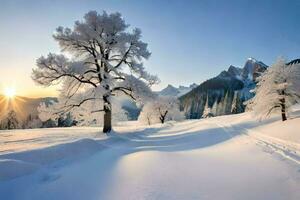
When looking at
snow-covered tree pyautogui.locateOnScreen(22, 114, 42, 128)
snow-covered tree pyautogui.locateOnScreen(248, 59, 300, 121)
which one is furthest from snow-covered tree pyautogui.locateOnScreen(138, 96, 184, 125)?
snow-covered tree pyautogui.locateOnScreen(248, 59, 300, 121)

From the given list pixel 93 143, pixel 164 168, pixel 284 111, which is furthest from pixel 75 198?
pixel 284 111

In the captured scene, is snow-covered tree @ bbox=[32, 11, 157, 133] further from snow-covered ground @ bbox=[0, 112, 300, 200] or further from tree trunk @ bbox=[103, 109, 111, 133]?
snow-covered ground @ bbox=[0, 112, 300, 200]

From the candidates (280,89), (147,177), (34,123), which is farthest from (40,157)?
(34,123)

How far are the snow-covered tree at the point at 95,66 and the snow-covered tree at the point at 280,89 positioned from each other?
13607mm

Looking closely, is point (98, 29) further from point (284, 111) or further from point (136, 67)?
point (284, 111)

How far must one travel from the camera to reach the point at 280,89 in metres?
29.0

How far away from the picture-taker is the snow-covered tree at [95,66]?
68.3ft

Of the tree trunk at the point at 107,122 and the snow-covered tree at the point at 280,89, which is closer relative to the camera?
the tree trunk at the point at 107,122

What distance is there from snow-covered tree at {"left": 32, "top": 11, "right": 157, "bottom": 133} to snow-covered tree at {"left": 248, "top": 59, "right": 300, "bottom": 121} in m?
13.6

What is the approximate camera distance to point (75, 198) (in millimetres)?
6406

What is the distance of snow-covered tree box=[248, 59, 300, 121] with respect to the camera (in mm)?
28422

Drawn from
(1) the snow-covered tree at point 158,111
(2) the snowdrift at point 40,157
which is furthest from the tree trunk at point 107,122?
(1) the snow-covered tree at point 158,111

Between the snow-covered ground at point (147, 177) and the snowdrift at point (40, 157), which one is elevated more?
the snowdrift at point (40, 157)

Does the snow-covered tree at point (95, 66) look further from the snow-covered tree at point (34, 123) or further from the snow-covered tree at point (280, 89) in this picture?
the snow-covered tree at point (34, 123)
